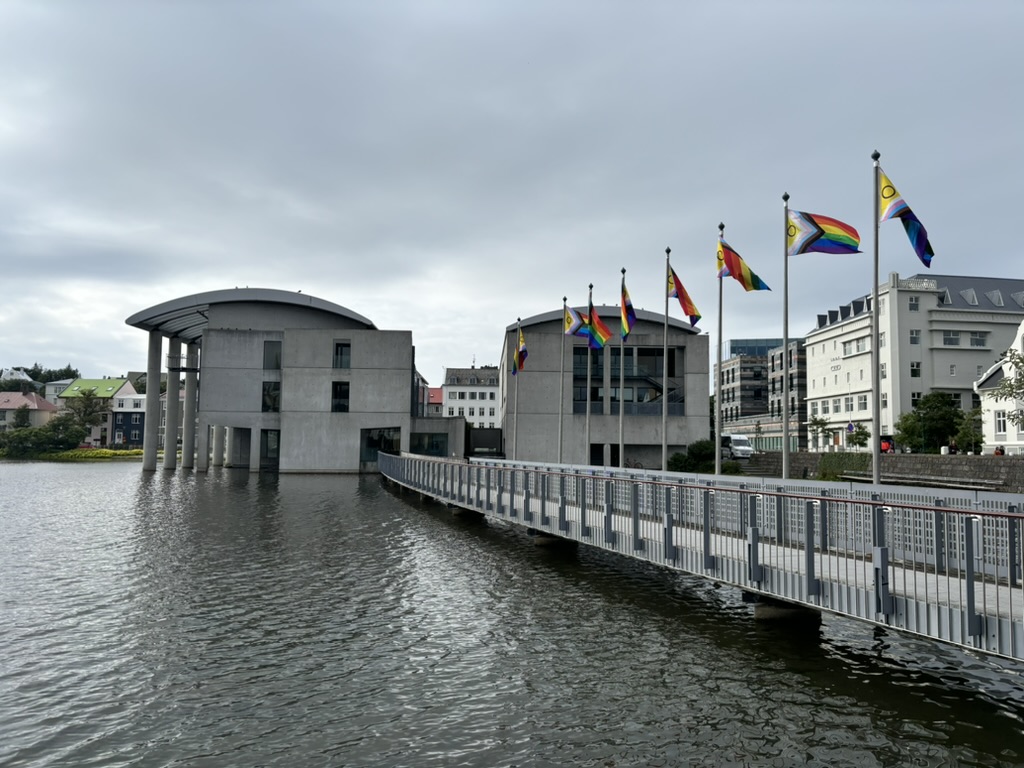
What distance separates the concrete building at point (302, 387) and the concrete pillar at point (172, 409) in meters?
2.68

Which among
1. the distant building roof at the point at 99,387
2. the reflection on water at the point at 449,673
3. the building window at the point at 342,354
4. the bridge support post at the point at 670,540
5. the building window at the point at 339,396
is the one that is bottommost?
the reflection on water at the point at 449,673

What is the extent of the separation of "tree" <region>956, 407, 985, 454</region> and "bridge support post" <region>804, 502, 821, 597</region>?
4727 centimetres

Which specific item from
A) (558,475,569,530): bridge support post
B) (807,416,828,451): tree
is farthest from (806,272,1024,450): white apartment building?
(558,475,569,530): bridge support post

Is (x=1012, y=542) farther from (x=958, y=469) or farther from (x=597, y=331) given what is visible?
(x=958, y=469)

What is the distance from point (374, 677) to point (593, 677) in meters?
2.85

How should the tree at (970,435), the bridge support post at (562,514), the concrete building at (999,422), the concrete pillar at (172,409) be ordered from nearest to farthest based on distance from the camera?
the bridge support post at (562,514)
the concrete building at (999,422)
the tree at (970,435)
the concrete pillar at (172,409)

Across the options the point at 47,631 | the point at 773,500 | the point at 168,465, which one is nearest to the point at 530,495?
the point at 773,500

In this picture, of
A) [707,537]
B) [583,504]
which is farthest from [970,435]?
[707,537]

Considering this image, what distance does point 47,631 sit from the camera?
1183cm

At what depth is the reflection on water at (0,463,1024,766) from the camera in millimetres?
7801

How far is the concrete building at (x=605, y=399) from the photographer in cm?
5288

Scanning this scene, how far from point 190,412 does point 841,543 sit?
6453 cm

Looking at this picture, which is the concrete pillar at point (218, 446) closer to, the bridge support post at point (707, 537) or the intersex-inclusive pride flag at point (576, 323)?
the intersex-inclusive pride flag at point (576, 323)

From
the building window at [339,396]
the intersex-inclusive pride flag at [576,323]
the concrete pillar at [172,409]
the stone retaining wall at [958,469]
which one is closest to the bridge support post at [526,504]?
the intersex-inclusive pride flag at [576,323]
